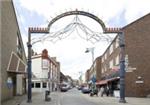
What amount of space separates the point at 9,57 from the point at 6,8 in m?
5.21

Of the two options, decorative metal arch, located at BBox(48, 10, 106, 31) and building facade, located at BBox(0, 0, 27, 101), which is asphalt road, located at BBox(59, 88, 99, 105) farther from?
decorative metal arch, located at BBox(48, 10, 106, 31)

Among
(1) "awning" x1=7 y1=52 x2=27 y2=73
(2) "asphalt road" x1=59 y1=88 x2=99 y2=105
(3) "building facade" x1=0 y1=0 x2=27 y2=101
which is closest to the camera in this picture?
(3) "building facade" x1=0 y1=0 x2=27 y2=101

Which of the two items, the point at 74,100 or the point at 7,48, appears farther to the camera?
the point at 74,100

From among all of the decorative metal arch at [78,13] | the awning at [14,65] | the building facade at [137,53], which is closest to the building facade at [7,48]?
the awning at [14,65]

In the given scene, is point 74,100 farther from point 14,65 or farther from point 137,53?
point 137,53

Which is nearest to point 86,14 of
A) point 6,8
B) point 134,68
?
point 6,8

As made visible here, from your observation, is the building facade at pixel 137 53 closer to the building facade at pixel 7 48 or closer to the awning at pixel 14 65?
the awning at pixel 14 65

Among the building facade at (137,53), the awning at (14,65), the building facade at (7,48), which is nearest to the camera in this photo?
the building facade at (7,48)

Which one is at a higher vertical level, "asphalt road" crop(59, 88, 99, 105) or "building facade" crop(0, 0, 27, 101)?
"building facade" crop(0, 0, 27, 101)

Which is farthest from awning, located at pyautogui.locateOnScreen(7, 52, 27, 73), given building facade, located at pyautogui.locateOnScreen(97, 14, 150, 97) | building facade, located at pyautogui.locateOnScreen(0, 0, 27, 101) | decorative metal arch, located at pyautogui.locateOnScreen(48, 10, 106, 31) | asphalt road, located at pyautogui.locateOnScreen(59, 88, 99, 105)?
building facade, located at pyautogui.locateOnScreen(97, 14, 150, 97)

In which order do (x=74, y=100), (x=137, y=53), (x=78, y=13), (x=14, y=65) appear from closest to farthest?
(x=78, y=13) < (x=74, y=100) < (x=14, y=65) < (x=137, y=53)

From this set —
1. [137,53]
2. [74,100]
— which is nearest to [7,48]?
[74,100]

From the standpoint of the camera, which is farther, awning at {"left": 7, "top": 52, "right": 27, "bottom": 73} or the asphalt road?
awning at {"left": 7, "top": 52, "right": 27, "bottom": 73}

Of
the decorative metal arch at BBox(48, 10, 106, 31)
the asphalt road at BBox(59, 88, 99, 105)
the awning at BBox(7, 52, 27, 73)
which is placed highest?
the decorative metal arch at BBox(48, 10, 106, 31)
